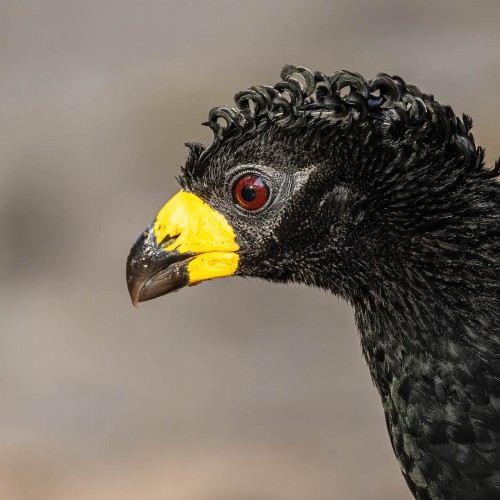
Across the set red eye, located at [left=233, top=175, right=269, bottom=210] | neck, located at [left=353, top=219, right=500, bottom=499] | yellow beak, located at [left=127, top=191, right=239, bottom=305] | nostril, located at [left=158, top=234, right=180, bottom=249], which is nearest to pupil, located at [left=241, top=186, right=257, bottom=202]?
red eye, located at [left=233, top=175, right=269, bottom=210]

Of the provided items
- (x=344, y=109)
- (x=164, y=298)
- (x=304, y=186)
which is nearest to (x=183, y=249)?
(x=304, y=186)

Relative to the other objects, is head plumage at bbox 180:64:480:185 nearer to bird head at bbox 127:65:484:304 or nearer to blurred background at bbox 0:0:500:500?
bird head at bbox 127:65:484:304

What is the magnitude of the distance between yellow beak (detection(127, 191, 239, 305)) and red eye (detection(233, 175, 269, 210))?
0.54 feet

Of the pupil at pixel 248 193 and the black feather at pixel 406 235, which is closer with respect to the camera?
the black feather at pixel 406 235

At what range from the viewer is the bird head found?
4926 millimetres

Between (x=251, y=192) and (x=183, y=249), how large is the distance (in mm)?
455

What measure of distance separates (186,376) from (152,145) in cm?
486

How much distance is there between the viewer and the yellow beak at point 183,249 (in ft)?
17.8

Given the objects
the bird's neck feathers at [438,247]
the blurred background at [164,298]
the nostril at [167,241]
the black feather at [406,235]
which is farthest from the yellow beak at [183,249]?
the blurred background at [164,298]

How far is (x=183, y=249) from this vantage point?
Result: 17.8ft

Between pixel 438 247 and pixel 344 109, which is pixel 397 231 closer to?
pixel 438 247

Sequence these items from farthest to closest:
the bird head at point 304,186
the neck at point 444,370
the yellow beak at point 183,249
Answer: the yellow beak at point 183,249
the bird head at point 304,186
the neck at point 444,370

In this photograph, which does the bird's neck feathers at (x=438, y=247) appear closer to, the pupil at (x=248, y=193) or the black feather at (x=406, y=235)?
the black feather at (x=406, y=235)

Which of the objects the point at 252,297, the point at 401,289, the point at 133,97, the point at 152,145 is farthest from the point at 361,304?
the point at 133,97
